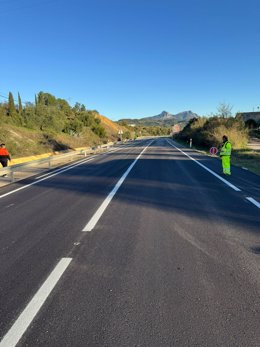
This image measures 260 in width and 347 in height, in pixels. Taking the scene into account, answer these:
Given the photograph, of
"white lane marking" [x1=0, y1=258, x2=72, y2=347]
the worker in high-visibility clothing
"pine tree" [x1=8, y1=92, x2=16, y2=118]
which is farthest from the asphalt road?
"pine tree" [x1=8, y1=92, x2=16, y2=118]

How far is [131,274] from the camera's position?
184 inches

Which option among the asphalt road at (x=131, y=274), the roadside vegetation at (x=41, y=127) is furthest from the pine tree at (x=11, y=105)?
the asphalt road at (x=131, y=274)

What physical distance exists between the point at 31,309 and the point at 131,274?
1378 mm

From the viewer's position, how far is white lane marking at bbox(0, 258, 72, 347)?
10.8 ft

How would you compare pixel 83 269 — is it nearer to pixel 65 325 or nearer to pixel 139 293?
pixel 139 293

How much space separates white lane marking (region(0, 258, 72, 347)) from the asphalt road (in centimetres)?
1

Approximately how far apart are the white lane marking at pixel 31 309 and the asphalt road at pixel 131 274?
11mm

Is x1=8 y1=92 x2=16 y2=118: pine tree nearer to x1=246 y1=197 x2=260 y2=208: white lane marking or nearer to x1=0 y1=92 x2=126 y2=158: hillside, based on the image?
x1=0 y1=92 x2=126 y2=158: hillside

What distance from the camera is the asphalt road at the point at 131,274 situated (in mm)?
3373

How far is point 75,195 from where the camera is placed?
11.0 meters

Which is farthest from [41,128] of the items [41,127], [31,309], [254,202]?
[31,309]

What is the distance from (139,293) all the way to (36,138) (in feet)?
130

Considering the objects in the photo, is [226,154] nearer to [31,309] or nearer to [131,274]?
[131,274]

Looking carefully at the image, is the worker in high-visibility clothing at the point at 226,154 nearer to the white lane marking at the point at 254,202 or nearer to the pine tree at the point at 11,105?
the white lane marking at the point at 254,202
